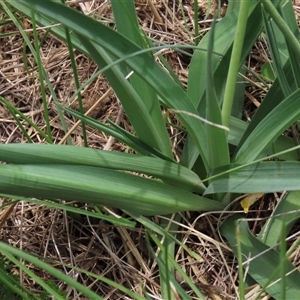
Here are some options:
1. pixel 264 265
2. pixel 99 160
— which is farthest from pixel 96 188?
pixel 264 265

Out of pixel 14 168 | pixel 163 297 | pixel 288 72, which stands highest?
pixel 288 72

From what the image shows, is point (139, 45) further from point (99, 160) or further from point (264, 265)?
point (264, 265)

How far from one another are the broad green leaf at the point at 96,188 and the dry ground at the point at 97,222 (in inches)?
3.4

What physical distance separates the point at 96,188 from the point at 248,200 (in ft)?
0.92

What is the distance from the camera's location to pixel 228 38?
786 mm

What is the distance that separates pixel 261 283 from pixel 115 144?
41 cm

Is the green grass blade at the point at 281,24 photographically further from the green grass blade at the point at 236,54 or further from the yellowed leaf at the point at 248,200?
the yellowed leaf at the point at 248,200

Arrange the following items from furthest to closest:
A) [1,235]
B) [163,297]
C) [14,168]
A: [1,235] < [163,297] < [14,168]

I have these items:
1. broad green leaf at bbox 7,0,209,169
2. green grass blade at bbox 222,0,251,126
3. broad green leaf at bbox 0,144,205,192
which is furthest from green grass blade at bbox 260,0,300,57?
broad green leaf at bbox 0,144,205,192

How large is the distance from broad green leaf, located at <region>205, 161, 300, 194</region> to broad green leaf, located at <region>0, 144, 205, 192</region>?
2.0 inches

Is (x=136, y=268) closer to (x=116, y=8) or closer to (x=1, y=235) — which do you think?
(x=1, y=235)

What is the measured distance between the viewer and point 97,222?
0.88 meters

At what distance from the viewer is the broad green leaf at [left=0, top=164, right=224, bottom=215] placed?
2.16ft

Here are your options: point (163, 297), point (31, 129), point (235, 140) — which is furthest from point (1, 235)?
point (235, 140)
